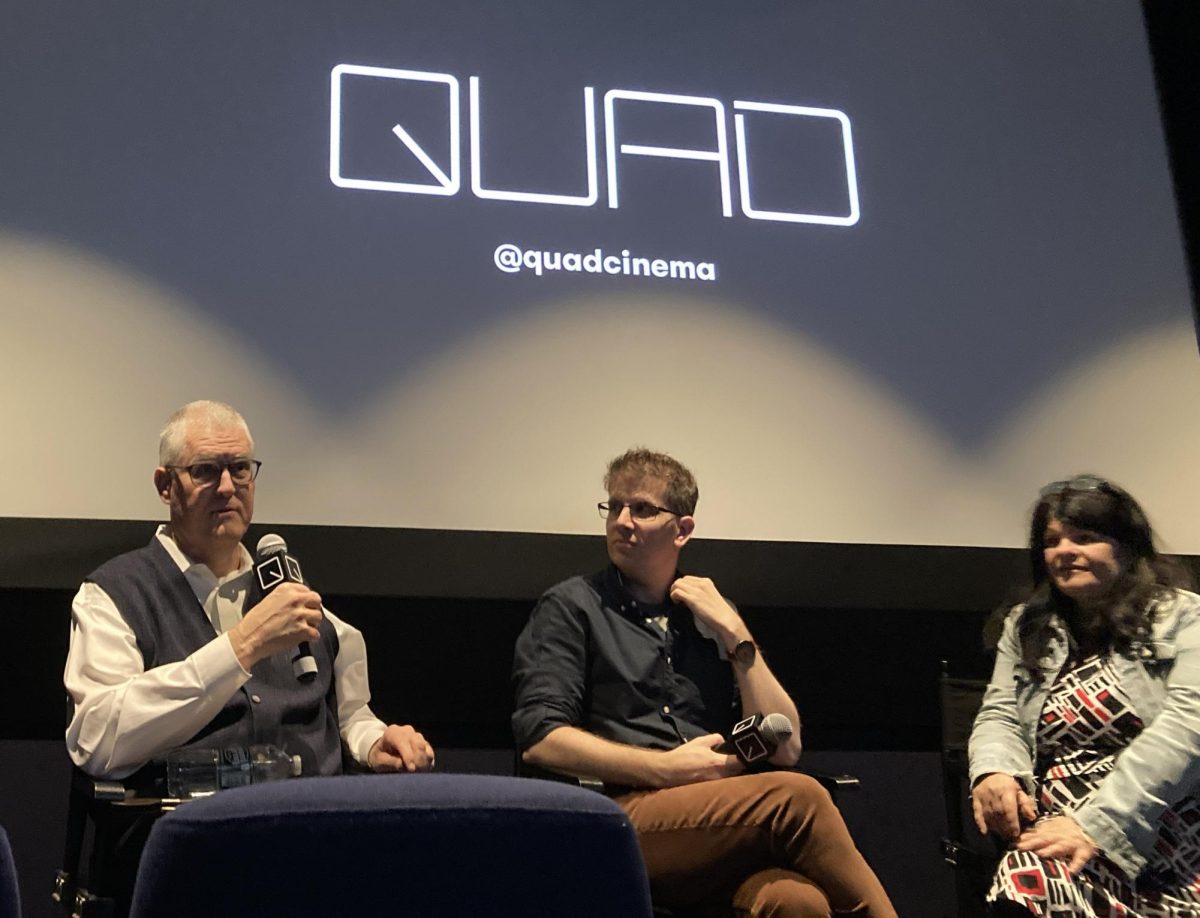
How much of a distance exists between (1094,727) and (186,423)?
6.53 feet

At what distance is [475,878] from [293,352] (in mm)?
2386

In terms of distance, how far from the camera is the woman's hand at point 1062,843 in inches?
87.2

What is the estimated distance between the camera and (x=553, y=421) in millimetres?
3178

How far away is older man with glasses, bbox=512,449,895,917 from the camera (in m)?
2.16

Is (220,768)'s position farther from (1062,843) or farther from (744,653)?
(1062,843)

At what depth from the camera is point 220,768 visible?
2172mm

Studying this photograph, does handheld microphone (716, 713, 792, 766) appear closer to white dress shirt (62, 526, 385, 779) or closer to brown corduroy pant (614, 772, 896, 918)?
brown corduroy pant (614, 772, 896, 918)

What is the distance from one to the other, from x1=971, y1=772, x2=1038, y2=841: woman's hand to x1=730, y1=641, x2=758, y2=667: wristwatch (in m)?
0.53

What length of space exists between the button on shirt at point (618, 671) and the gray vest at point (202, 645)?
42 centimetres

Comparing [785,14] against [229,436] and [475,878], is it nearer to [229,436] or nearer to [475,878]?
[229,436]

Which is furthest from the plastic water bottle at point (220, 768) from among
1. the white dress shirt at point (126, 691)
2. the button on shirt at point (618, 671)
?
the button on shirt at point (618, 671)

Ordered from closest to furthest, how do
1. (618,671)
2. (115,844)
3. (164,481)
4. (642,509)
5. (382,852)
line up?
(382,852) < (115,844) < (164,481) < (618,671) < (642,509)

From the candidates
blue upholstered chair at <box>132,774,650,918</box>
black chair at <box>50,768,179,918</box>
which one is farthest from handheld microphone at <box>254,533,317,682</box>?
blue upholstered chair at <box>132,774,650,918</box>

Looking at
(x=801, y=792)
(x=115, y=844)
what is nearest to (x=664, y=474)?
(x=801, y=792)
